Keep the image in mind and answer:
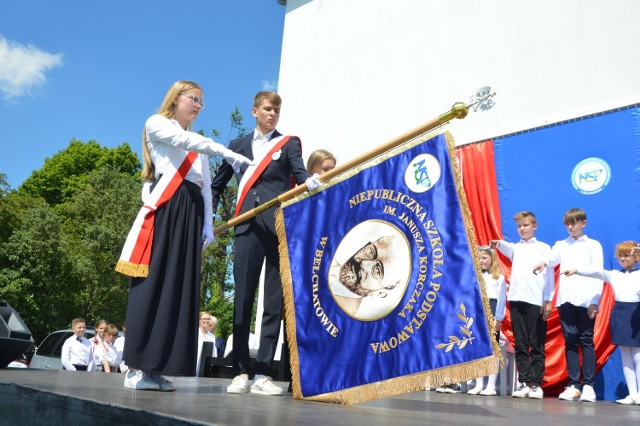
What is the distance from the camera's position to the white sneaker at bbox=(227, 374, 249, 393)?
10.8 feet

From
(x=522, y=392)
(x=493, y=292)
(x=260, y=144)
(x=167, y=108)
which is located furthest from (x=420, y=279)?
(x=493, y=292)

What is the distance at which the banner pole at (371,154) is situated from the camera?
2.85 metres

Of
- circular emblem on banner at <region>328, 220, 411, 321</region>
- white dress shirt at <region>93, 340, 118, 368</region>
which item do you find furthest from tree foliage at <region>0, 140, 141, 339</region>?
circular emblem on banner at <region>328, 220, 411, 321</region>

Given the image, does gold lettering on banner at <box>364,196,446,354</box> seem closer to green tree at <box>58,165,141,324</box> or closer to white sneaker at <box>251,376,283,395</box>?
white sneaker at <box>251,376,283,395</box>

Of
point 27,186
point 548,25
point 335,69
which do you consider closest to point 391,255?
point 548,25

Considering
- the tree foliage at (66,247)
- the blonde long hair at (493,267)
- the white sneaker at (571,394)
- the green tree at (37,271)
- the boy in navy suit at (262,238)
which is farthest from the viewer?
the tree foliage at (66,247)

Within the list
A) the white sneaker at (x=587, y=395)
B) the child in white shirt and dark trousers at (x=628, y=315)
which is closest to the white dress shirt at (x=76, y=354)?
the white sneaker at (x=587, y=395)

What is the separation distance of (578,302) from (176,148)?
4.10 metres

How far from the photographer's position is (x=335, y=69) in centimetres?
1146

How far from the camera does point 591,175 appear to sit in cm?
723

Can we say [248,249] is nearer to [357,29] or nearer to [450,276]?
[450,276]

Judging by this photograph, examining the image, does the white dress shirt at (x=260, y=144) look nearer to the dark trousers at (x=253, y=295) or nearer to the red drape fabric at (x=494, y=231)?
the dark trousers at (x=253, y=295)

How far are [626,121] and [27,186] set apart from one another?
30.6m

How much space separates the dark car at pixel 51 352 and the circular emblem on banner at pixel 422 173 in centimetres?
951
